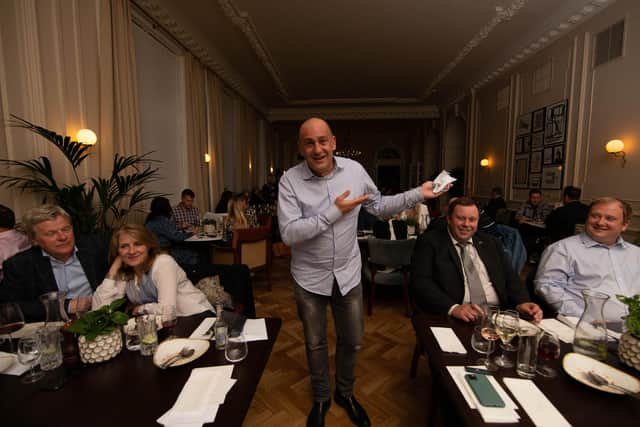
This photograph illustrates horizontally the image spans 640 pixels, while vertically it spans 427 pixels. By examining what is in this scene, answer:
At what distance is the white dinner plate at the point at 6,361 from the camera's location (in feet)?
3.72

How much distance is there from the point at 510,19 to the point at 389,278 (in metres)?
5.19

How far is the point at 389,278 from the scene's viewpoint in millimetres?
3314

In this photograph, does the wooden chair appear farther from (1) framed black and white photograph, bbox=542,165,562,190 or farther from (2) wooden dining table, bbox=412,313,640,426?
(1) framed black and white photograph, bbox=542,165,562,190

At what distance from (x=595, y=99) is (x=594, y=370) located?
5.46 m

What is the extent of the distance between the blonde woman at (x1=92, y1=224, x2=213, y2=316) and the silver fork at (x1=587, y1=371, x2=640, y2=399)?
176 centimetres

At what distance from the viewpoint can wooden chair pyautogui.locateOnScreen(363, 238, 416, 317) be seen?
3.16 meters

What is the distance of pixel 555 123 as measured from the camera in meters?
5.53

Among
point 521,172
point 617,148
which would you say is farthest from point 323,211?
point 521,172

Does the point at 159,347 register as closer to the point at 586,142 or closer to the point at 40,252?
the point at 40,252

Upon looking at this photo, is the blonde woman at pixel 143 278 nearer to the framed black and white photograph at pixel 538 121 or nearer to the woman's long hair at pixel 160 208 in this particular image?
the woman's long hair at pixel 160 208

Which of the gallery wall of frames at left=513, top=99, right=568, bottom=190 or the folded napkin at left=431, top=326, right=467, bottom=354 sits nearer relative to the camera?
the folded napkin at left=431, top=326, right=467, bottom=354

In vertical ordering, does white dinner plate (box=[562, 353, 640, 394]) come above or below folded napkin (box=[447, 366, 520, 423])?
above

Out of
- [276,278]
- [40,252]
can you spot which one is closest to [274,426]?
[40,252]

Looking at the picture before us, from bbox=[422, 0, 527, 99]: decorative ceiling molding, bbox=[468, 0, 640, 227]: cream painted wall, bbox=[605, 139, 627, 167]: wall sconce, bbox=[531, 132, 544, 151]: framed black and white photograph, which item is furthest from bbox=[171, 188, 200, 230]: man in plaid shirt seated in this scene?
bbox=[531, 132, 544, 151]: framed black and white photograph
